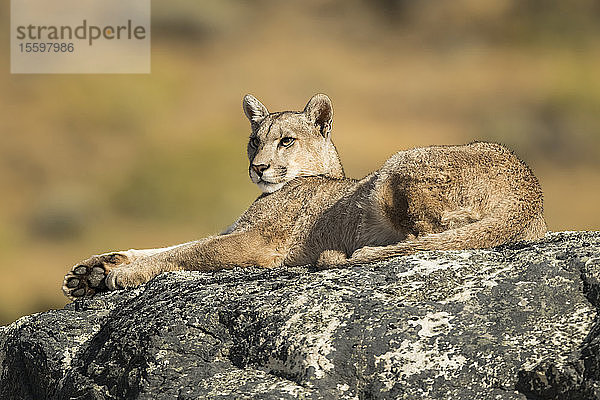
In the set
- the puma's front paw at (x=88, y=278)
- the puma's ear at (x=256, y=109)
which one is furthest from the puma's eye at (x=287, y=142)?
the puma's front paw at (x=88, y=278)

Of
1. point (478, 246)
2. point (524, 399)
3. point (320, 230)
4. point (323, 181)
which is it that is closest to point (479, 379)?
point (524, 399)

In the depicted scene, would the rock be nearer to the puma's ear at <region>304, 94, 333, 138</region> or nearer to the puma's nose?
the puma's nose

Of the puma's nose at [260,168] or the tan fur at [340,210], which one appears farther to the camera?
the puma's nose at [260,168]

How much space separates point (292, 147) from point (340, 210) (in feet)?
5.32

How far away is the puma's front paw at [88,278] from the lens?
23.4ft

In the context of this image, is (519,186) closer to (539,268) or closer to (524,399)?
(539,268)

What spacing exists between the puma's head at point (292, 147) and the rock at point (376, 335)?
300cm

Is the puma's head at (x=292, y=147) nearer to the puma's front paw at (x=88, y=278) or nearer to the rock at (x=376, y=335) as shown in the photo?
the puma's front paw at (x=88, y=278)

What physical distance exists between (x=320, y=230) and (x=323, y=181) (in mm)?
958

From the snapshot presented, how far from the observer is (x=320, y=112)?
906 cm

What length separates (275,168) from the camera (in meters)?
8.34

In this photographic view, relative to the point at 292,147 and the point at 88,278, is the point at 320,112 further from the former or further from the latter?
the point at 88,278

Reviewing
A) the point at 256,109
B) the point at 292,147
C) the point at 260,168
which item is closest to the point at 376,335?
the point at 260,168

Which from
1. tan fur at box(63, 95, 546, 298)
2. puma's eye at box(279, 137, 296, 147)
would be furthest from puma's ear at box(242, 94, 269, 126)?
puma's eye at box(279, 137, 296, 147)
